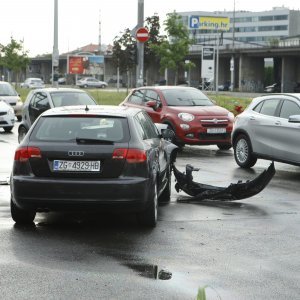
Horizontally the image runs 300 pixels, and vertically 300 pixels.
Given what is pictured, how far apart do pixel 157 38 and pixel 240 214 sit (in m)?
42.4

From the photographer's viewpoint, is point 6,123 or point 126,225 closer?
point 126,225

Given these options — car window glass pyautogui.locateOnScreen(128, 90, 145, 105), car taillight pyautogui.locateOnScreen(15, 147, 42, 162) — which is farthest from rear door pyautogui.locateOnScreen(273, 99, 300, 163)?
car window glass pyautogui.locateOnScreen(128, 90, 145, 105)

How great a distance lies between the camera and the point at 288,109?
1291 cm

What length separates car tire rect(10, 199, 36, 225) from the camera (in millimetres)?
7883

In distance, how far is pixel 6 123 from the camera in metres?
23.1

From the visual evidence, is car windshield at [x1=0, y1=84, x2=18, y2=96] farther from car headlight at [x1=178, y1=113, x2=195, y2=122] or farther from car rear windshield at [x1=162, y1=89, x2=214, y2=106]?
car headlight at [x1=178, y1=113, x2=195, y2=122]

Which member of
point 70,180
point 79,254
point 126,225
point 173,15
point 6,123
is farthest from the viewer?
point 173,15

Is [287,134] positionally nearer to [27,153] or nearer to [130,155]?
[130,155]

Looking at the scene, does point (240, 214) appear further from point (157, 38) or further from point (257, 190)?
point (157, 38)

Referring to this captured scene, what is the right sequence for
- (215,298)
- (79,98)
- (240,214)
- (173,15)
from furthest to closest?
(173,15), (79,98), (240,214), (215,298)

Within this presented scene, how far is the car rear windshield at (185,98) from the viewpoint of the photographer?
18.0 metres

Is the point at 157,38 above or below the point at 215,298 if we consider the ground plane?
above

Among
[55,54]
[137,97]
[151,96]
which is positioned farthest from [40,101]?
[55,54]

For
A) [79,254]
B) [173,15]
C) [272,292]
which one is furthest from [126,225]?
[173,15]
